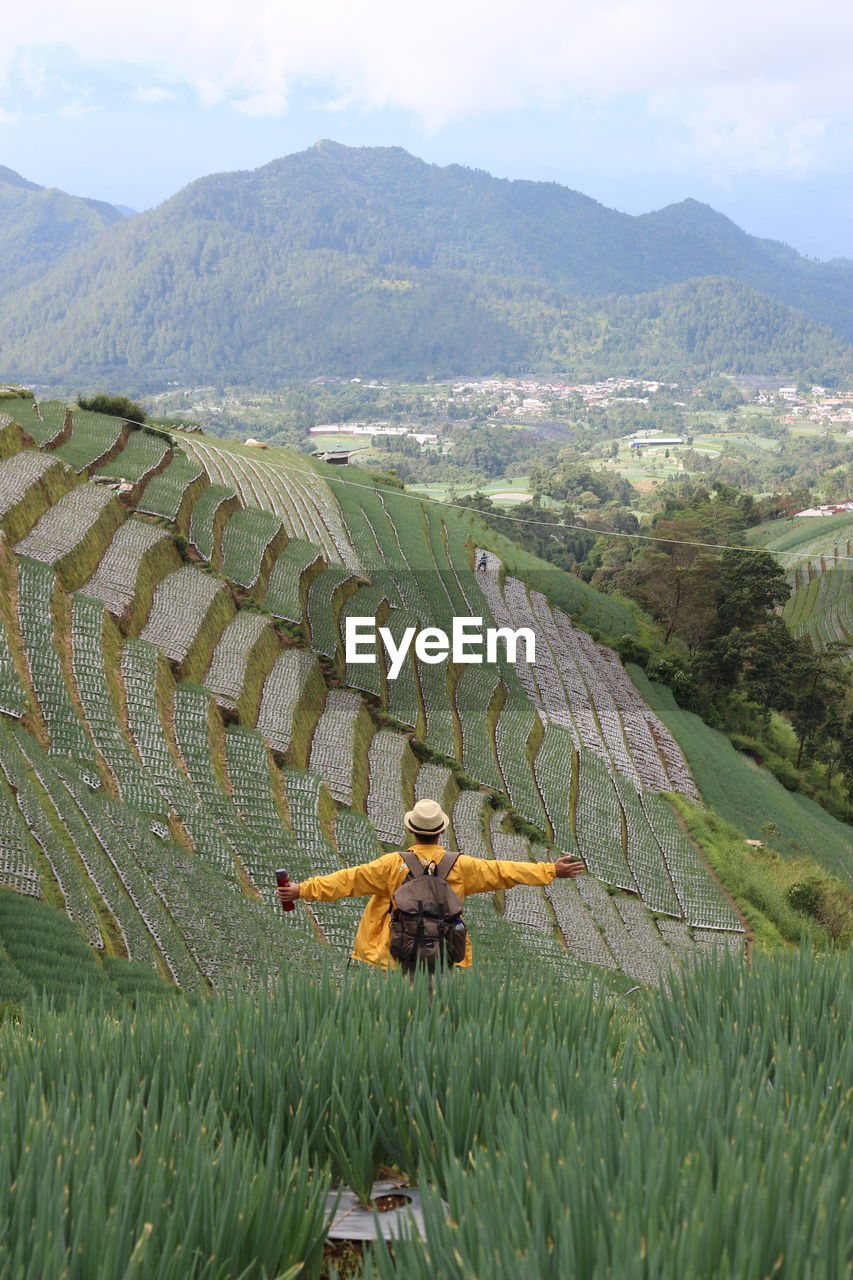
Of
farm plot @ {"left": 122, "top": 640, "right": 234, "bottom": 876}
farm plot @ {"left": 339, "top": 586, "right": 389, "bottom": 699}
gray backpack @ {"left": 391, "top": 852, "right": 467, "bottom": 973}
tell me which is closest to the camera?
gray backpack @ {"left": 391, "top": 852, "right": 467, "bottom": 973}

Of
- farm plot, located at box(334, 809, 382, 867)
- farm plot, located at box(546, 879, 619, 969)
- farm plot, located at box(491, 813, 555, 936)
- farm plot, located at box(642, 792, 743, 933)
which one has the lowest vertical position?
farm plot, located at box(642, 792, 743, 933)

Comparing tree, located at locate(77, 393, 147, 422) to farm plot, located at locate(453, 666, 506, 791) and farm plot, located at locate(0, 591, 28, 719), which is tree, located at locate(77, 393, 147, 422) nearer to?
farm plot, located at locate(453, 666, 506, 791)

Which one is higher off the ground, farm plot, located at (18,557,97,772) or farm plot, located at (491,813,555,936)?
farm plot, located at (18,557,97,772)

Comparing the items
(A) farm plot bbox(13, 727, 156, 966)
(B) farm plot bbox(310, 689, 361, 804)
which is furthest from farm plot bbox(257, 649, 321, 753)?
(A) farm plot bbox(13, 727, 156, 966)

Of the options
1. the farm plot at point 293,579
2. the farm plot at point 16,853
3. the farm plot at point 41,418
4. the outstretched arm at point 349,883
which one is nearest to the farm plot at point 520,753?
the farm plot at point 293,579

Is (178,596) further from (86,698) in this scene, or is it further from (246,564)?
(86,698)
